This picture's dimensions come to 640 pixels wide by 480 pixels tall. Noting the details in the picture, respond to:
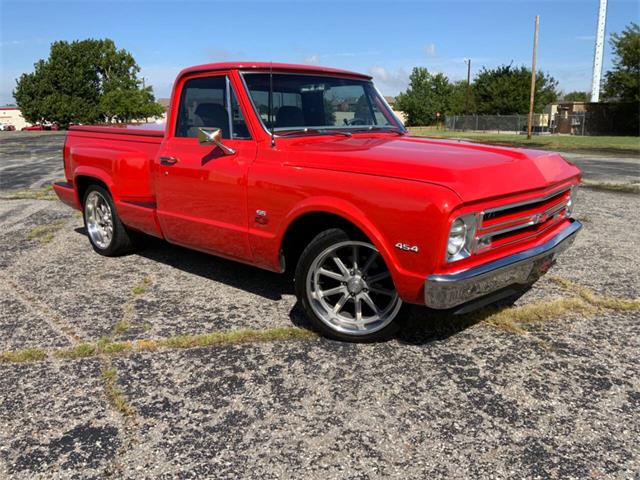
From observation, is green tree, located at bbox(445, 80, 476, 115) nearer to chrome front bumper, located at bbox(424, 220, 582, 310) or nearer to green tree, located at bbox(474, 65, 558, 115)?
green tree, located at bbox(474, 65, 558, 115)

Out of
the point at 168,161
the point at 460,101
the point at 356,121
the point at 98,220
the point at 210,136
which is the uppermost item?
the point at 460,101

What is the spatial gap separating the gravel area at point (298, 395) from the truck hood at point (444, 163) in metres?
1.06

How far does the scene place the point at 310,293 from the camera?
11.8ft

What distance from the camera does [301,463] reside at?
240 cm

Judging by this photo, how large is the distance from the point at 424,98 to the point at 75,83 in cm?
4643

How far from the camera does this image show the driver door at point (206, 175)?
3947 millimetres

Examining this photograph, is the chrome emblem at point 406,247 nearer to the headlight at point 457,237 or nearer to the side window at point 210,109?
the headlight at point 457,237

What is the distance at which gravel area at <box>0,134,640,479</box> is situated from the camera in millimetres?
2412

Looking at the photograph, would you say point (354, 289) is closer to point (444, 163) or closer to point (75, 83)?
point (444, 163)

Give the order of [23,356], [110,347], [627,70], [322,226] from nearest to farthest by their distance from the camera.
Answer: [23,356], [110,347], [322,226], [627,70]

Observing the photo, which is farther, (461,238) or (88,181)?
(88,181)

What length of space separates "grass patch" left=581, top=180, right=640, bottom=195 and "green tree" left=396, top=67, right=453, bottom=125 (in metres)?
65.9

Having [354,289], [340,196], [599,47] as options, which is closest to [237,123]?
[340,196]

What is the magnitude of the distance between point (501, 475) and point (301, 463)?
857 millimetres
